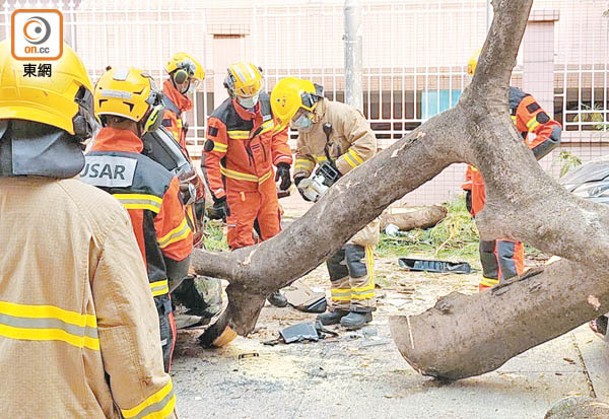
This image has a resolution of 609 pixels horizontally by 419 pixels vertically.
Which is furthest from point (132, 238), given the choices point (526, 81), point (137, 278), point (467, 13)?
point (467, 13)

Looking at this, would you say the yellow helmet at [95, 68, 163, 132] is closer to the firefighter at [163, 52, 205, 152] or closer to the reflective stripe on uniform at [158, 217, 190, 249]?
the reflective stripe on uniform at [158, 217, 190, 249]

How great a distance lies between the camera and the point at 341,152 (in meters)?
6.48

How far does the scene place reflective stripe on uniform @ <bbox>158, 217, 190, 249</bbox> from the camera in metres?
3.71

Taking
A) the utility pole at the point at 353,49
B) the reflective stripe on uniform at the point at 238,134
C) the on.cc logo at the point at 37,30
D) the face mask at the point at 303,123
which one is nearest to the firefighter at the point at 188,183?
the reflective stripe on uniform at the point at 238,134

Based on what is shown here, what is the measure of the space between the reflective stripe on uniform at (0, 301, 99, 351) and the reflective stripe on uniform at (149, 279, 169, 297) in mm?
1622

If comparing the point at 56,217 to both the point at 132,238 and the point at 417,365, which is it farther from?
the point at 417,365

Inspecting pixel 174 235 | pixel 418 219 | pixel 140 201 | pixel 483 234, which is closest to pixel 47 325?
pixel 140 201

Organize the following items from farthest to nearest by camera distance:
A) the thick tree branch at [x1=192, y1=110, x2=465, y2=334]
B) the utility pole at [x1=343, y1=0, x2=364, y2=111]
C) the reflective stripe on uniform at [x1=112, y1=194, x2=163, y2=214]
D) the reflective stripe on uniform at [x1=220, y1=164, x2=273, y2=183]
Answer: the utility pole at [x1=343, y1=0, x2=364, y2=111]
the reflective stripe on uniform at [x1=220, y1=164, x2=273, y2=183]
the thick tree branch at [x1=192, y1=110, x2=465, y2=334]
the reflective stripe on uniform at [x1=112, y1=194, x2=163, y2=214]

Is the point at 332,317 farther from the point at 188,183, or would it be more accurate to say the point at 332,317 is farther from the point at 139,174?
the point at 139,174

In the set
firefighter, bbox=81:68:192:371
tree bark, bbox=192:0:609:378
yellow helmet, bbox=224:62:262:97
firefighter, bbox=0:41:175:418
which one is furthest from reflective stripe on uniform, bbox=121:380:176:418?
yellow helmet, bbox=224:62:262:97

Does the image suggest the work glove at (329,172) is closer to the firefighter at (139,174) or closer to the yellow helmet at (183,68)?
the yellow helmet at (183,68)

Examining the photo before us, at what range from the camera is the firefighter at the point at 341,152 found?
630cm

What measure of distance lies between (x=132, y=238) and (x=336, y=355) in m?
3.57

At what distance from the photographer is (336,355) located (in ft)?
18.4
